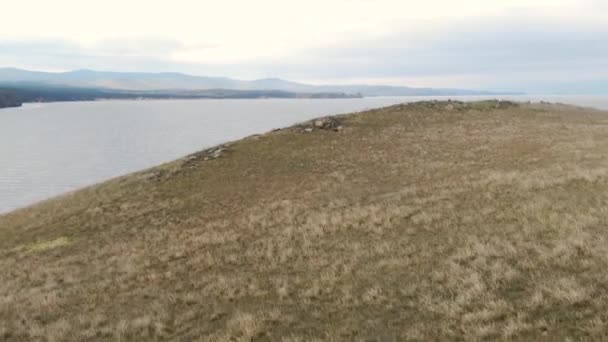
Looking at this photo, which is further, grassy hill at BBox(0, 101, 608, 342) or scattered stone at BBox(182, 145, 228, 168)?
scattered stone at BBox(182, 145, 228, 168)

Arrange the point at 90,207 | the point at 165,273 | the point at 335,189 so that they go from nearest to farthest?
the point at 165,273, the point at 335,189, the point at 90,207

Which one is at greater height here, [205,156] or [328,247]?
[205,156]

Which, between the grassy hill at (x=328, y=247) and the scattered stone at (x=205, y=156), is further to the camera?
the scattered stone at (x=205, y=156)

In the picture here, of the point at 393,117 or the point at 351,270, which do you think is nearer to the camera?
the point at 351,270

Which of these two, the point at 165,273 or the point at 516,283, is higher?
the point at 516,283

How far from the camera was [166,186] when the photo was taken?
33.7 meters

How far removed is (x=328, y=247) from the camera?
17.5m

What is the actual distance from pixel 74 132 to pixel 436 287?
163 meters

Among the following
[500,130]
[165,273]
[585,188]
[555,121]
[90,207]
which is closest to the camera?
[165,273]

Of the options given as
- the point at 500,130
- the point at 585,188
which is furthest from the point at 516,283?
the point at 500,130

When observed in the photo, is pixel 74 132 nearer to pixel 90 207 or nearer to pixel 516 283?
pixel 90 207

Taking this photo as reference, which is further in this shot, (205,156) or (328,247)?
(205,156)

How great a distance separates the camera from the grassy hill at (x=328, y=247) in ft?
35.0

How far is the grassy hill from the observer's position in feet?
35.0
